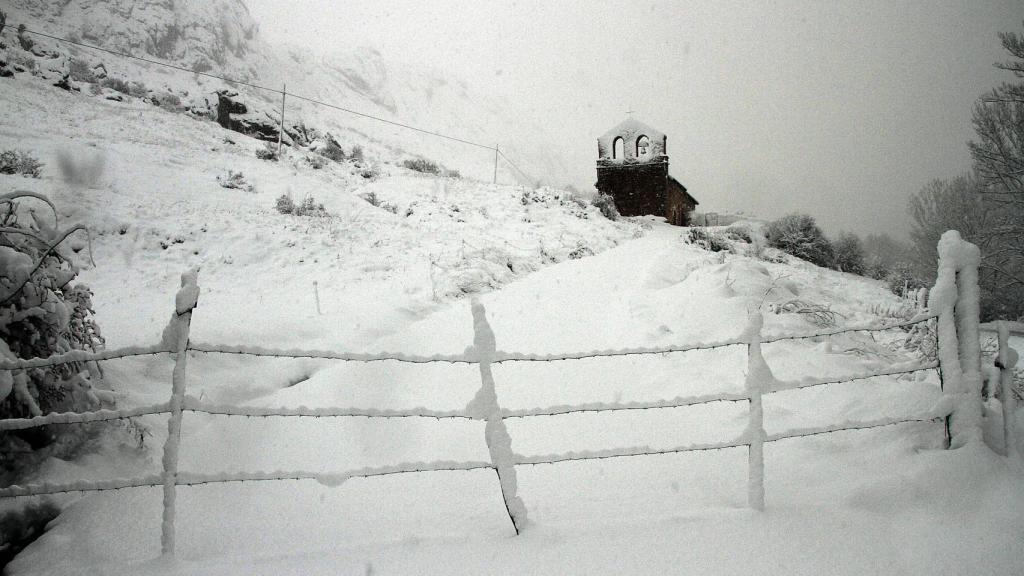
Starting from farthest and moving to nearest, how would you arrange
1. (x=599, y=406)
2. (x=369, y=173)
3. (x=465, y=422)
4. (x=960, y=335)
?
(x=369, y=173), (x=465, y=422), (x=960, y=335), (x=599, y=406)

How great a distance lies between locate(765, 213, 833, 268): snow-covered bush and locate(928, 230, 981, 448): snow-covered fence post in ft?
72.8

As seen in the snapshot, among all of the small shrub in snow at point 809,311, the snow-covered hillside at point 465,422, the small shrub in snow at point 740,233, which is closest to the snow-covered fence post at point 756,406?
the snow-covered hillside at point 465,422

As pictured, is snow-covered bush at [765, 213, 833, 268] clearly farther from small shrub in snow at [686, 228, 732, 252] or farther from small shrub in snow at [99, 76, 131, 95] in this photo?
small shrub in snow at [99, 76, 131, 95]

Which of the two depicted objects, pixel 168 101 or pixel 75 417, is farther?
pixel 168 101

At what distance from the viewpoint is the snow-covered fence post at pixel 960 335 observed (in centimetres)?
332

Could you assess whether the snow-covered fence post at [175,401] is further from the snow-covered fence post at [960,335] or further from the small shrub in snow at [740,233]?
the small shrub in snow at [740,233]

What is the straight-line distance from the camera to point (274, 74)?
202 ft

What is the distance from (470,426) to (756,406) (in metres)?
3.40

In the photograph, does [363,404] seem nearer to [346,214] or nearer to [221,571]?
[221,571]

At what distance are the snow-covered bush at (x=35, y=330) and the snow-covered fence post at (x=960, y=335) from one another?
6394 mm

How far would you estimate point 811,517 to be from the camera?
9.97 ft

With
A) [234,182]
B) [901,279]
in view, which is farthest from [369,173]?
[901,279]

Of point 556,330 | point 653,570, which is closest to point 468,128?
point 556,330

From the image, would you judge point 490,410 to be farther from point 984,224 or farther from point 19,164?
point 984,224
